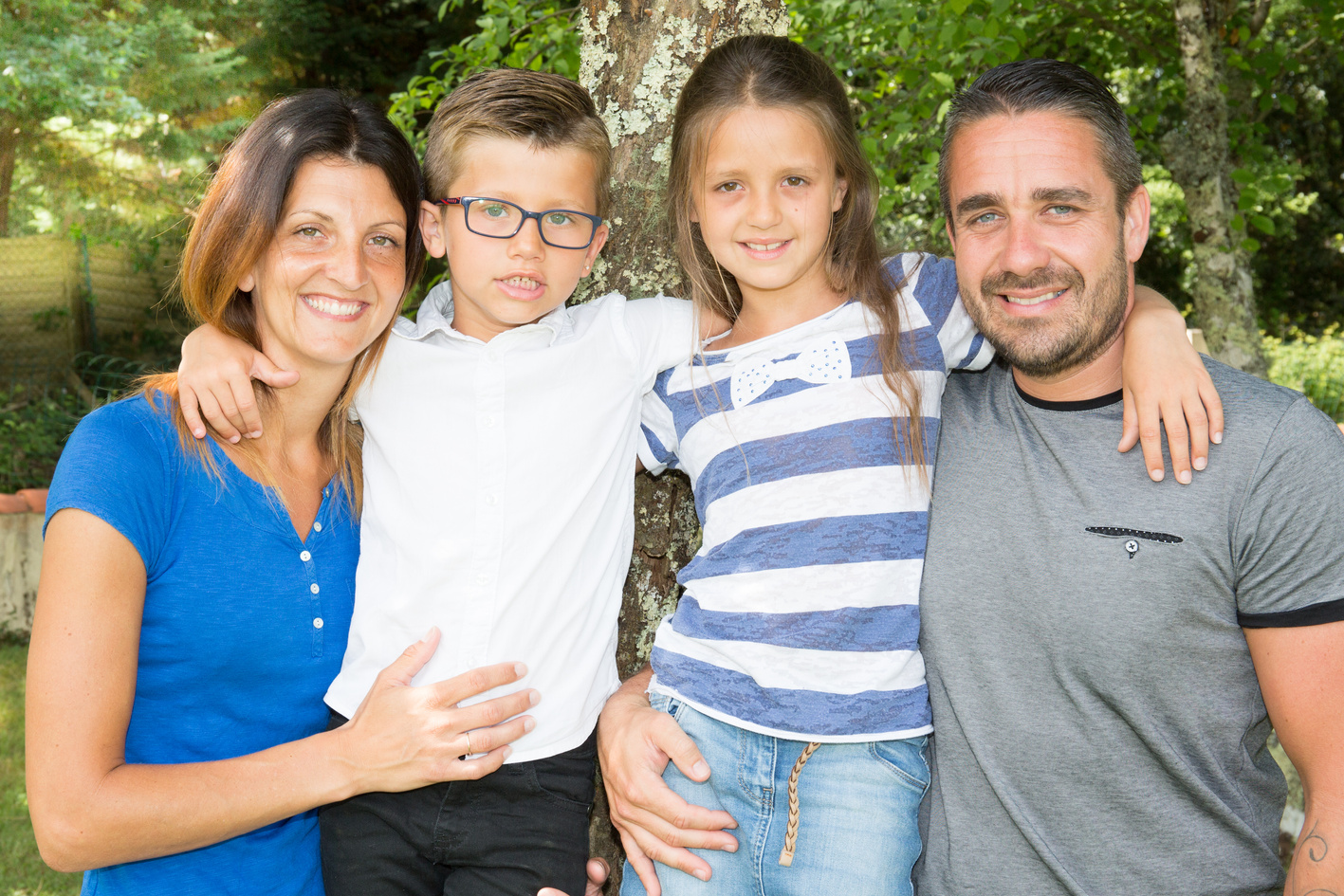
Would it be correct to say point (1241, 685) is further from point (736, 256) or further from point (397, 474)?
point (397, 474)

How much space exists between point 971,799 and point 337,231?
1714 mm

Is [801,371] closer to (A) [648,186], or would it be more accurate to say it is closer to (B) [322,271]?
(A) [648,186]

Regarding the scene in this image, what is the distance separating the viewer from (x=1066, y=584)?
187 cm

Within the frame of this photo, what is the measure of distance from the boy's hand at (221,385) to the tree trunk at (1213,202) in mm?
5111

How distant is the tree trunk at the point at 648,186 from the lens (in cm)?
242

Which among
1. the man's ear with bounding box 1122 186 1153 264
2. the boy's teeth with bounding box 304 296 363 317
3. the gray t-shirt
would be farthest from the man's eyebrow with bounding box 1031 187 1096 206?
the boy's teeth with bounding box 304 296 363 317

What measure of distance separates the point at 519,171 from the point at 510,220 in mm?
108

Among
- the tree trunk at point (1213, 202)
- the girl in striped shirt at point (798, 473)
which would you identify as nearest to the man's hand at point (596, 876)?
the girl in striped shirt at point (798, 473)

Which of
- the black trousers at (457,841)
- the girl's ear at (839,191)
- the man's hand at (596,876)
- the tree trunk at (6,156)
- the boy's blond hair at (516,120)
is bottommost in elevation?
the man's hand at (596,876)

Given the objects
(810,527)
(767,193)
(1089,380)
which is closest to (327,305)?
(767,193)

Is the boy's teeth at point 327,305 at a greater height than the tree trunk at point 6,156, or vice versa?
the tree trunk at point 6,156

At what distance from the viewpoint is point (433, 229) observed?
2.25 metres

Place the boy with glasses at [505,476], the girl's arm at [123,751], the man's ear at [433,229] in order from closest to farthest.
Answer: the girl's arm at [123,751]
the boy with glasses at [505,476]
the man's ear at [433,229]

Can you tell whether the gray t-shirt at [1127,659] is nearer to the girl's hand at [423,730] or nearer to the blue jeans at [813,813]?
the blue jeans at [813,813]
